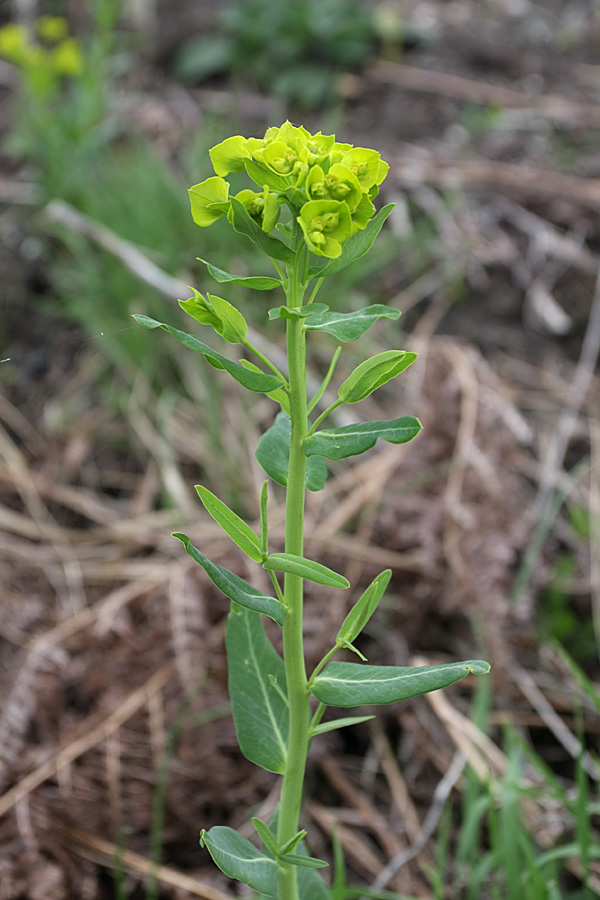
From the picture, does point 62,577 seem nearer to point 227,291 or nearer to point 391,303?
point 227,291

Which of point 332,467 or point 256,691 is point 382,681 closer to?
point 256,691

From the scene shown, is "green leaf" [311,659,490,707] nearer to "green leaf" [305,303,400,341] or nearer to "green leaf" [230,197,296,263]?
"green leaf" [305,303,400,341]

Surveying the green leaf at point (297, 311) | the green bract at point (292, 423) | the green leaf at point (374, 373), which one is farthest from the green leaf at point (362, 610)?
the green leaf at point (297, 311)

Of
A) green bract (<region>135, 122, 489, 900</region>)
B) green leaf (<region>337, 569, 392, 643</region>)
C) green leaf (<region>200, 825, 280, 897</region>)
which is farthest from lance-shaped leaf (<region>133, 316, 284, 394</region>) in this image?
green leaf (<region>200, 825, 280, 897</region>)

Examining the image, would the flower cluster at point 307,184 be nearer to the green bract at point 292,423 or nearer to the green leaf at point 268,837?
the green bract at point 292,423

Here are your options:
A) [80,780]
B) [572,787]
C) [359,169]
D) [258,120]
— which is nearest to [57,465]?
[80,780]
